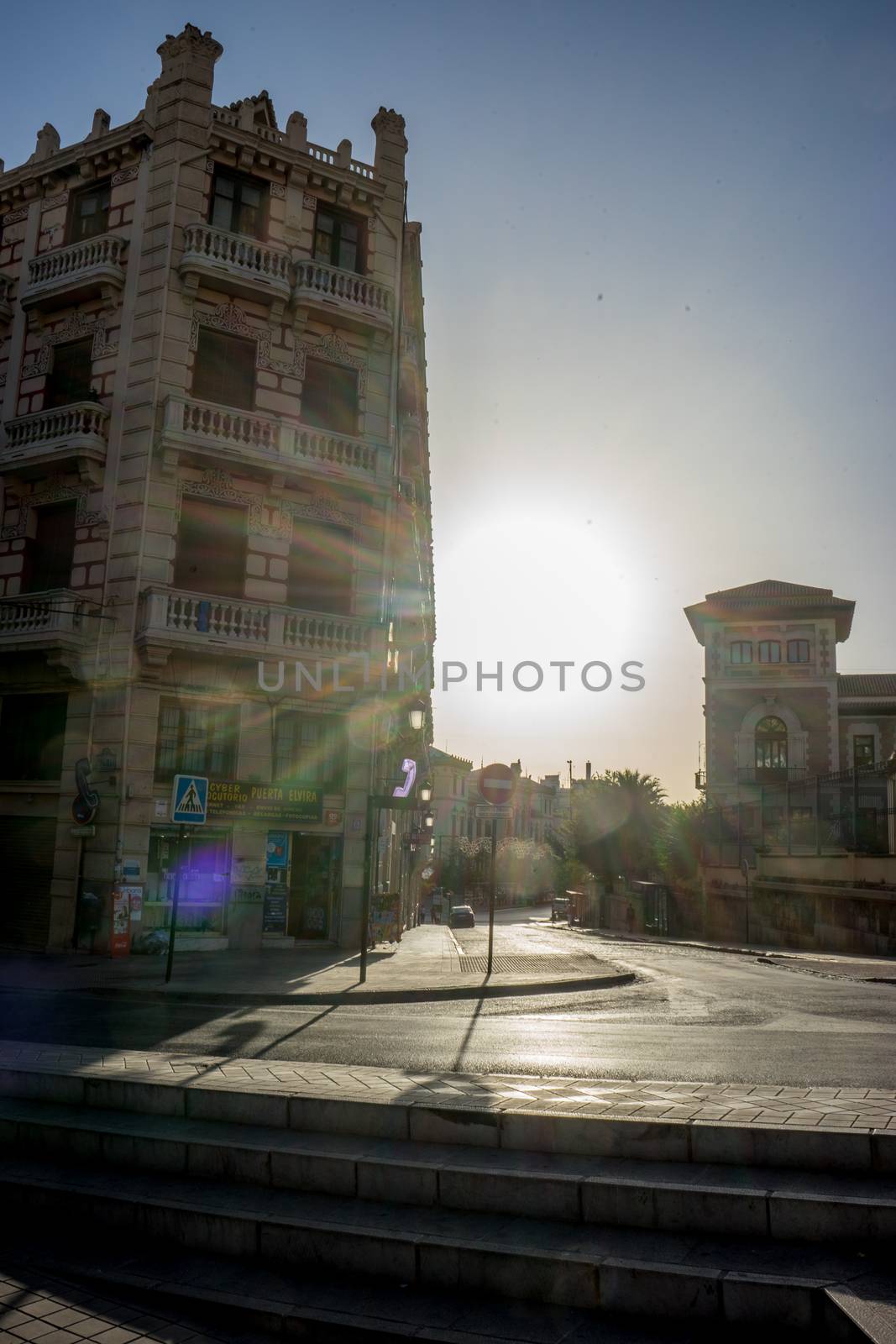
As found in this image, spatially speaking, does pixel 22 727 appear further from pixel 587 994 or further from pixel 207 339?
pixel 587 994

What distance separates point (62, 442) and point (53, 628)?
4186mm

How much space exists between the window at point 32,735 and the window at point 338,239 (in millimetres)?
12364

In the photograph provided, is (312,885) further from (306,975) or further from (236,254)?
(236,254)

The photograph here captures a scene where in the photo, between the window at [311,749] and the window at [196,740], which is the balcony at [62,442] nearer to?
the window at [196,740]

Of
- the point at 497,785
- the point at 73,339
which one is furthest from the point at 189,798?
the point at 73,339

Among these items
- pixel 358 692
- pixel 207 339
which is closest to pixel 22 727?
pixel 358 692

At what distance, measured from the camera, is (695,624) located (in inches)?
2085

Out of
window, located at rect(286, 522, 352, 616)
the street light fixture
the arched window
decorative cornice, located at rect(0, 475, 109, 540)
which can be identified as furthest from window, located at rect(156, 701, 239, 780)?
the arched window

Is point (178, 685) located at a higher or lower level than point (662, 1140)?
higher

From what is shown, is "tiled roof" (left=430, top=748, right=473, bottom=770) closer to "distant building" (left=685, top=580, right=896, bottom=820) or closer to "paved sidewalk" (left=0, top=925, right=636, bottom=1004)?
"distant building" (left=685, top=580, right=896, bottom=820)

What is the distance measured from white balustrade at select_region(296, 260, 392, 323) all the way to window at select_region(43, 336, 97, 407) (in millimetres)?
5118

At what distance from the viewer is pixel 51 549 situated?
73.6 ft

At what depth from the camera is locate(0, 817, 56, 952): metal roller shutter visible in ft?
67.9

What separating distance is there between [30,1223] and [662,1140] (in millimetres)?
3445
